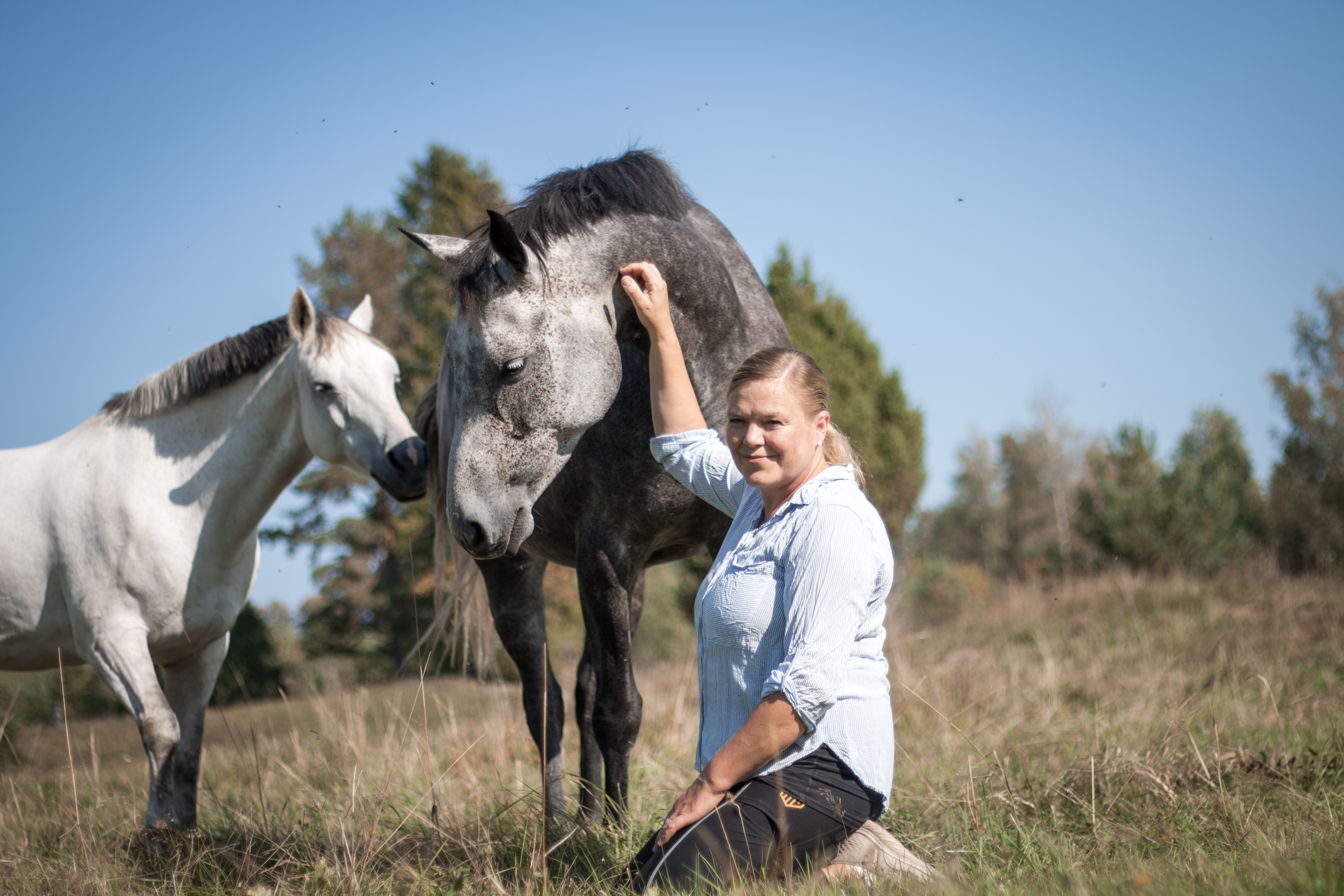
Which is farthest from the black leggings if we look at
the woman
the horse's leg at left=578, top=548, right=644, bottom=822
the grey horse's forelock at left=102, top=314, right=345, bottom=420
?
the grey horse's forelock at left=102, top=314, right=345, bottom=420

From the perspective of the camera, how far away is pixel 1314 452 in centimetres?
2642

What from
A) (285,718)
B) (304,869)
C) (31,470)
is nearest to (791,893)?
(304,869)

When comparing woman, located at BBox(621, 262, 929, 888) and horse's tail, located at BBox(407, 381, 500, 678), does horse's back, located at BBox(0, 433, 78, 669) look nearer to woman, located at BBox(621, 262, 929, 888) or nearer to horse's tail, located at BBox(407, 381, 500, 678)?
horse's tail, located at BBox(407, 381, 500, 678)

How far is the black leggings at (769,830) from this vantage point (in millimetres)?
2000

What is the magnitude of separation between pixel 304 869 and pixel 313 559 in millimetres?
19026

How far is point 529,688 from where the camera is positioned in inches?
170

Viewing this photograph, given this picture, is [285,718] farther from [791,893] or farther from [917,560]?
[917,560]

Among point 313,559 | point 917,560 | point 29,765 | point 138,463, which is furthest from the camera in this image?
point 917,560

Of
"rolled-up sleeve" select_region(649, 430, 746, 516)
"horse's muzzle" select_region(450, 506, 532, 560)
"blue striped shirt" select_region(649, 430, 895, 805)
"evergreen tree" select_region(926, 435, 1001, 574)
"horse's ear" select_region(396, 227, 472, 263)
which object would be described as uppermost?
"horse's ear" select_region(396, 227, 472, 263)

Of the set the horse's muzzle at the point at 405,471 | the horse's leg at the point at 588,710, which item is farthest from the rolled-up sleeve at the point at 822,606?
the horse's muzzle at the point at 405,471

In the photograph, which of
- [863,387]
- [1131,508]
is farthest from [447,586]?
[1131,508]

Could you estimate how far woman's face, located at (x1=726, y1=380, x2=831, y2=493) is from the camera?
7.35ft

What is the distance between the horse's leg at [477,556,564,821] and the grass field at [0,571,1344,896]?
17.3 inches

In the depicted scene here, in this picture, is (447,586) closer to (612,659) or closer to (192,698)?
(192,698)
